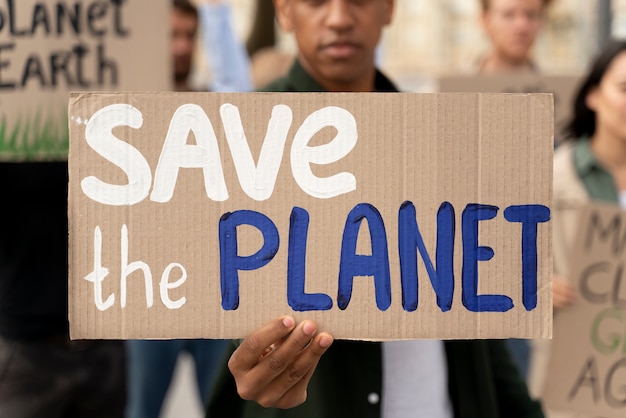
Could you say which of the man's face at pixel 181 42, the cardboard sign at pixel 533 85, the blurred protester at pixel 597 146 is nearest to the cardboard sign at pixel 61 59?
the blurred protester at pixel 597 146

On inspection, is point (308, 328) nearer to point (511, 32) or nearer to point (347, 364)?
point (347, 364)

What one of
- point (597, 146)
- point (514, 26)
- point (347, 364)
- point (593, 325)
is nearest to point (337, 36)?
point (347, 364)

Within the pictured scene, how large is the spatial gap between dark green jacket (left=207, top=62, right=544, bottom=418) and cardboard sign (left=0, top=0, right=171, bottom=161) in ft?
2.48

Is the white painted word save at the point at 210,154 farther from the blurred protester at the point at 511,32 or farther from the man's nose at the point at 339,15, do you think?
the blurred protester at the point at 511,32

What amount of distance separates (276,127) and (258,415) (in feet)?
2.00

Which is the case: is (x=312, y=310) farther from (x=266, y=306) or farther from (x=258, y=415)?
(x=258, y=415)

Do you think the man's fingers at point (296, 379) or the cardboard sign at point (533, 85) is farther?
the cardboard sign at point (533, 85)

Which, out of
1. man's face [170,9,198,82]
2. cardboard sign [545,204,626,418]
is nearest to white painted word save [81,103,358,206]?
cardboard sign [545,204,626,418]

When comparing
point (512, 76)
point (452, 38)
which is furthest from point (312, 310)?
point (452, 38)

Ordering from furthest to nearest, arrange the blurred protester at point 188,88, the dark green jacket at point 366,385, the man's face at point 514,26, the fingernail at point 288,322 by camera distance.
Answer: the man's face at point 514,26 → the blurred protester at point 188,88 → the dark green jacket at point 366,385 → the fingernail at point 288,322

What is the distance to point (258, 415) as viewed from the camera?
2217 mm

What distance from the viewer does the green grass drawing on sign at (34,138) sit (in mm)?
2838

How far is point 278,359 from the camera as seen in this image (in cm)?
195

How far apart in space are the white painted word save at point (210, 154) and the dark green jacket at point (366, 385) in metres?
0.42
